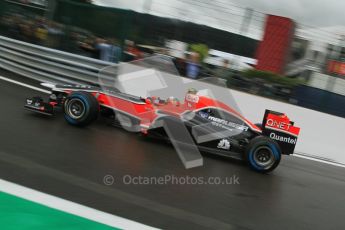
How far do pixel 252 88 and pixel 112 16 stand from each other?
3.64 meters

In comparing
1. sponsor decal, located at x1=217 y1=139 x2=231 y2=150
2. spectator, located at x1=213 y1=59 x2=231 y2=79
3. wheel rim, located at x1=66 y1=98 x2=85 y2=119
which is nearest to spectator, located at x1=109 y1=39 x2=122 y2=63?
spectator, located at x1=213 y1=59 x2=231 y2=79

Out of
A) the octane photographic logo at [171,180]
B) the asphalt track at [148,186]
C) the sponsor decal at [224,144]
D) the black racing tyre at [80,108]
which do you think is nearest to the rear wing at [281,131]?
the asphalt track at [148,186]

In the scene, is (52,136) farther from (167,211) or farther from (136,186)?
(167,211)

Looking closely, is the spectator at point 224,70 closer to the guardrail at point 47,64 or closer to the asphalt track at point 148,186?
the guardrail at point 47,64

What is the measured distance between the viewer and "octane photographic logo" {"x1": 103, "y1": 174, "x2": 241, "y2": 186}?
206 inches

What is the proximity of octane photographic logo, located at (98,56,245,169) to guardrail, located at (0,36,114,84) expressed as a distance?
662mm

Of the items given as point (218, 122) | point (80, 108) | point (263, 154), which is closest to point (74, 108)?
point (80, 108)

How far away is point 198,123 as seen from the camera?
23.2 feet

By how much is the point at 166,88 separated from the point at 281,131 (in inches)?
97.1

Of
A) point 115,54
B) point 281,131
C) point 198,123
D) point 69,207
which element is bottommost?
point 69,207

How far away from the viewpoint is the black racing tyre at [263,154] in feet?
22.5

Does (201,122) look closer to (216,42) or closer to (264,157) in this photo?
(264,157)

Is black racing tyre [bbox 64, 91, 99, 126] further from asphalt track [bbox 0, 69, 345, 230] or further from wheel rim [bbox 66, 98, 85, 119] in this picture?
asphalt track [bbox 0, 69, 345, 230]

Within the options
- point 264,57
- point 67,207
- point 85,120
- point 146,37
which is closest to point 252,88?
point 264,57
